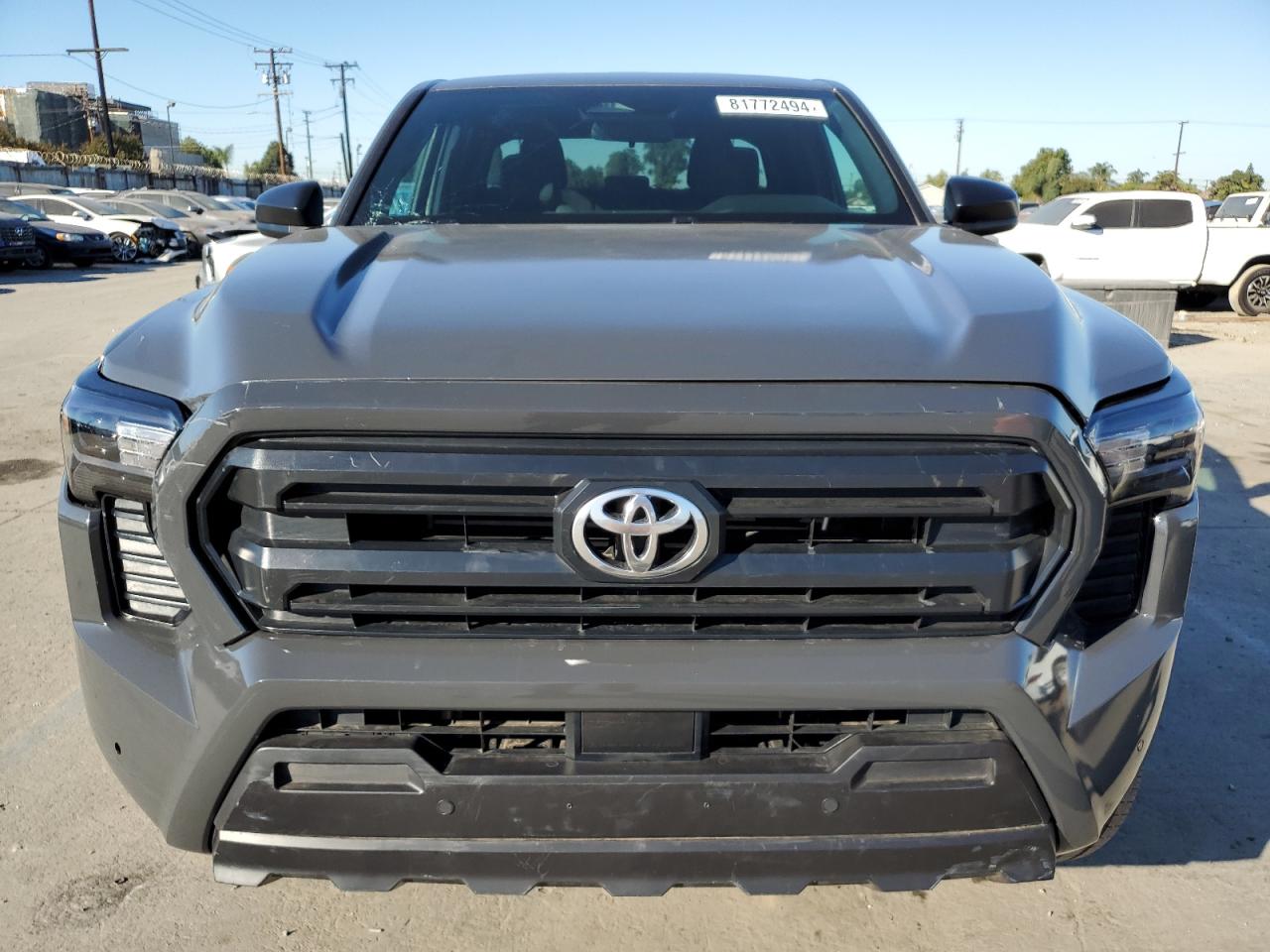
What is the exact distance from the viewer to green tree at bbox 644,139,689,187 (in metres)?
3.11

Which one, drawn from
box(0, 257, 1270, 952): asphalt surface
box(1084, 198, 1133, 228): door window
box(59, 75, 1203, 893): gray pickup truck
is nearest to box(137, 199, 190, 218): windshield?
box(1084, 198, 1133, 228): door window

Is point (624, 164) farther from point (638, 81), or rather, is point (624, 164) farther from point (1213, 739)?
point (1213, 739)

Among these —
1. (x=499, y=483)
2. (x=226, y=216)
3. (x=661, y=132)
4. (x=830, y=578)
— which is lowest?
(x=226, y=216)

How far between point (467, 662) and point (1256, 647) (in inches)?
129

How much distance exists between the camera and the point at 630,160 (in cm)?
315

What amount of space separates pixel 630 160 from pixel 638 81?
44cm

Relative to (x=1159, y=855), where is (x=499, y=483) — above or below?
above

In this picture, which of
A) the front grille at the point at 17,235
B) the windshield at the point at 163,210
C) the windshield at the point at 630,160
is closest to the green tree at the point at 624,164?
the windshield at the point at 630,160

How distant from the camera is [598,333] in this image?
1.75 m

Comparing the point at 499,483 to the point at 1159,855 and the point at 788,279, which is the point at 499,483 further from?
the point at 1159,855

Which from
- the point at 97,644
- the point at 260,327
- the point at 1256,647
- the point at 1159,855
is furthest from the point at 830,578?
the point at 1256,647

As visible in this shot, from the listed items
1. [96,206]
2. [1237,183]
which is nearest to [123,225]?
[96,206]

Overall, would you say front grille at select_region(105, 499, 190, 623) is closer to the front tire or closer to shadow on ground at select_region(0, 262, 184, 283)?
shadow on ground at select_region(0, 262, 184, 283)

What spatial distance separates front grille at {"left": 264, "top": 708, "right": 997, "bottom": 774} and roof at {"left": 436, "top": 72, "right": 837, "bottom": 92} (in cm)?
235
